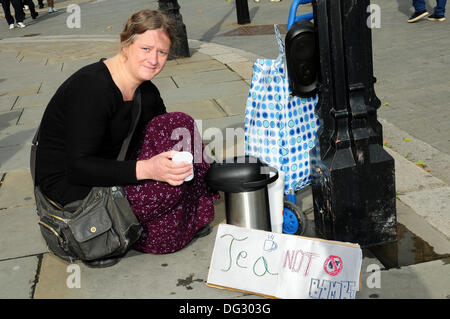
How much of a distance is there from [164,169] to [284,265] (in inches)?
28.5

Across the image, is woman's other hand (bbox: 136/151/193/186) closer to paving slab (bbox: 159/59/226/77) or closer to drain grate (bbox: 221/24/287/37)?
paving slab (bbox: 159/59/226/77)

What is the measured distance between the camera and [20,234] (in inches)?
142

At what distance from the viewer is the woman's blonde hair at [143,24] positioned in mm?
2857

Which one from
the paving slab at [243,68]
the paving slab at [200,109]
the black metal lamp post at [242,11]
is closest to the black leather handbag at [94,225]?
the paving slab at [200,109]

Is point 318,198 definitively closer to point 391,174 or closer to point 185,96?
point 391,174

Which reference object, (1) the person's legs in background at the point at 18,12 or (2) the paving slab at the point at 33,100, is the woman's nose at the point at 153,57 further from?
(1) the person's legs in background at the point at 18,12

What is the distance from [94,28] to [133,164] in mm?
10751

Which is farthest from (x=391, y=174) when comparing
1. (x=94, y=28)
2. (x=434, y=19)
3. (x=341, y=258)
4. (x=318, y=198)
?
(x=94, y=28)

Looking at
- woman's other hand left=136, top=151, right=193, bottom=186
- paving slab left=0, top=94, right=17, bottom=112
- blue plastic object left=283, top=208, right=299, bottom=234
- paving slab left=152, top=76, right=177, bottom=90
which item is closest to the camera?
woman's other hand left=136, top=151, right=193, bottom=186

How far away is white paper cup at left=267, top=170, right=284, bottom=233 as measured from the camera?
3.08 m

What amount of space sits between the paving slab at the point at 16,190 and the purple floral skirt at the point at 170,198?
129 cm

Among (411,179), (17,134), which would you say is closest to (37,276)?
(411,179)

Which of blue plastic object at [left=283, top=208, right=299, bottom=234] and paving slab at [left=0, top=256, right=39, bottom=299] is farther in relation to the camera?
blue plastic object at [left=283, top=208, right=299, bottom=234]

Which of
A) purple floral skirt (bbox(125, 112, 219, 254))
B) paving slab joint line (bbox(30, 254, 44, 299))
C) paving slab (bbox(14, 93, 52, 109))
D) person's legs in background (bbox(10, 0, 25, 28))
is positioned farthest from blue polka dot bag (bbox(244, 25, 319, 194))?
person's legs in background (bbox(10, 0, 25, 28))
